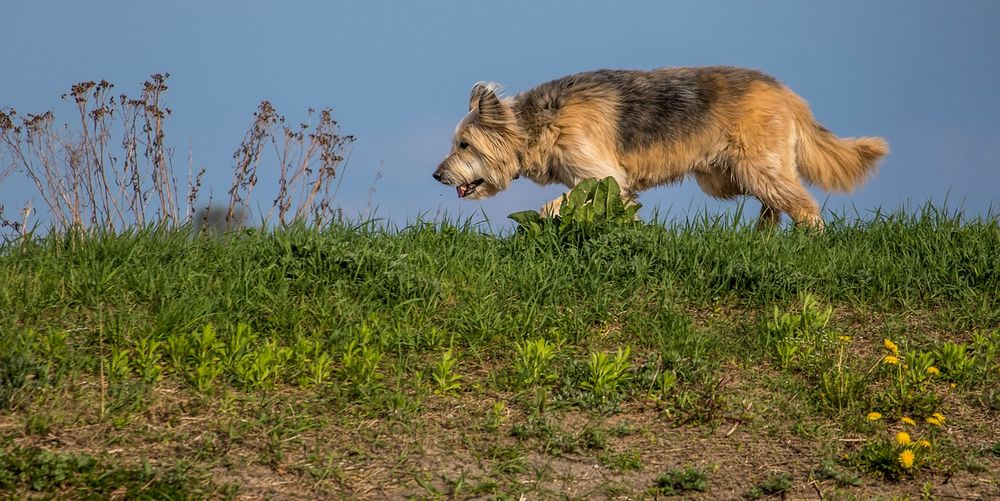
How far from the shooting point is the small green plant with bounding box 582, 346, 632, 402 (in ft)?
18.8

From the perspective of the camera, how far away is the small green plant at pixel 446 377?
5734 mm

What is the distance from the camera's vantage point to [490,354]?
6273mm

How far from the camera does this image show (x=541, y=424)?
5.40 metres

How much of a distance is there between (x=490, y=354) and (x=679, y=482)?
5.46ft

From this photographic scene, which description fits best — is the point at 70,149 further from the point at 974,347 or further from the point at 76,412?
the point at 974,347

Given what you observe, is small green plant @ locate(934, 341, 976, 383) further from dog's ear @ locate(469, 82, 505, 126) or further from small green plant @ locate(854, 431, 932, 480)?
dog's ear @ locate(469, 82, 505, 126)

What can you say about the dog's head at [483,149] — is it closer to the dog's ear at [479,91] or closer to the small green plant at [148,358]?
the dog's ear at [479,91]

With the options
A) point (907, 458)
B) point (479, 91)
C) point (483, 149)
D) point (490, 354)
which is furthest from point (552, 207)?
point (907, 458)

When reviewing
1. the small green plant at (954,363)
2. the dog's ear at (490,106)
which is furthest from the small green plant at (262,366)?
the dog's ear at (490,106)

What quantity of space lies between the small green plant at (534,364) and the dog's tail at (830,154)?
5.04 m

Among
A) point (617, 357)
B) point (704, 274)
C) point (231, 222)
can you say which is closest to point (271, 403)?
point (617, 357)

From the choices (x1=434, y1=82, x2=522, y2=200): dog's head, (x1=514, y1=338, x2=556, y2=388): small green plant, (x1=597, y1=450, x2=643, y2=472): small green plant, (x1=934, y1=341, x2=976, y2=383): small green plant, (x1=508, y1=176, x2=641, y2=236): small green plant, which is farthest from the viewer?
(x1=434, y1=82, x2=522, y2=200): dog's head

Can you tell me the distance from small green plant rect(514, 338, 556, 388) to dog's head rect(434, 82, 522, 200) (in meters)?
3.80

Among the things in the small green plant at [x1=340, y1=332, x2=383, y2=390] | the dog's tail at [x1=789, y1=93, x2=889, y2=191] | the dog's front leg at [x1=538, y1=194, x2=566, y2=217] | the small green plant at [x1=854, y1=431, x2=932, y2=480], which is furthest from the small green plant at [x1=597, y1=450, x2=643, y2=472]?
the dog's tail at [x1=789, y1=93, x2=889, y2=191]
